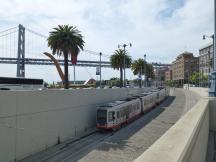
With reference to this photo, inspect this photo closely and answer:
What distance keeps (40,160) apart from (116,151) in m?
5.96

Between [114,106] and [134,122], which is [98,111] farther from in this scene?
[134,122]

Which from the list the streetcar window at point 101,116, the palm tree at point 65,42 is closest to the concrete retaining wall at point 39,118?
the streetcar window at point 101,116

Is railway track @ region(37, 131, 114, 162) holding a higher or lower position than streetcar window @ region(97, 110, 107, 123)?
lower

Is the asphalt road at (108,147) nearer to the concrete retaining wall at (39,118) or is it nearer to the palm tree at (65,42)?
the concrete retaining wall at (39,118)

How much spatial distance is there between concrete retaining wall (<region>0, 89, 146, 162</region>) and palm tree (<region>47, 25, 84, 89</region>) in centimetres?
1622

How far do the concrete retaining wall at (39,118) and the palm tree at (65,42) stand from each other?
16.2m

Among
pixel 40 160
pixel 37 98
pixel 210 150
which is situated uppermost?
pixel 37 98

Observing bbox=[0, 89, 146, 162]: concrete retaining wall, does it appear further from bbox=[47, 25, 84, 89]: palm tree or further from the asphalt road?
bbox=[47, 25, 84, 89]: palm tree

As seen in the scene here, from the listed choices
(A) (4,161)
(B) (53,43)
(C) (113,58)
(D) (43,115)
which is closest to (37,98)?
(D) (43,115)

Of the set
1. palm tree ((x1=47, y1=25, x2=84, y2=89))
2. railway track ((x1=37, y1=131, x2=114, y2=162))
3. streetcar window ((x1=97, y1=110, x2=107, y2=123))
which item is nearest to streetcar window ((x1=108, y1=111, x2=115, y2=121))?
streetcar window ((x1=97, y1=110, x2=107, y2=123))

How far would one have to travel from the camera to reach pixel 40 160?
21.2m

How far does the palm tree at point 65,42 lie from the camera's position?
49000mm

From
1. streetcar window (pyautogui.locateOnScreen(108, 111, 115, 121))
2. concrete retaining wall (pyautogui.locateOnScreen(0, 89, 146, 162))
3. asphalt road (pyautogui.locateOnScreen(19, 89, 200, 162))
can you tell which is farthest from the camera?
streetcar window (pyautogui.locateOnScreen(108, 111, 115, 121))

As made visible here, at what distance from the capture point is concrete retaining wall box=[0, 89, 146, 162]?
19938mm
